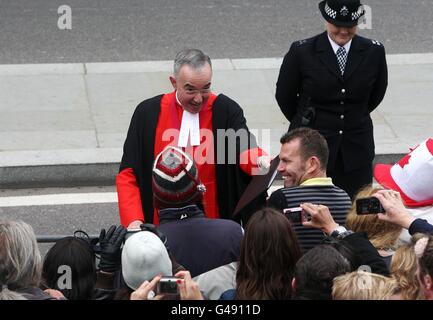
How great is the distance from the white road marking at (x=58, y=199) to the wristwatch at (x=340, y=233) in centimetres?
404

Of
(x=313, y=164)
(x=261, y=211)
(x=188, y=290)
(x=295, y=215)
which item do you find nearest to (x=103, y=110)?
(x=313, y=164)

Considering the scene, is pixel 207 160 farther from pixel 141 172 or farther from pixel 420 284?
pixel 420 284

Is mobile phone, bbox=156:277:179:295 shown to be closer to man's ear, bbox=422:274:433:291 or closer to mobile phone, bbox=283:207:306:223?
man's ear, bbox=422:274:433:291

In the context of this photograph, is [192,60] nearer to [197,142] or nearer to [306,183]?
[197,142]

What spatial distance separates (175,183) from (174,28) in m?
7.60

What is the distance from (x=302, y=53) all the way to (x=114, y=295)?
278 cm

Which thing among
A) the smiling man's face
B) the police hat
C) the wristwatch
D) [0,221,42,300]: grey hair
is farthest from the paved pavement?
[0,221,42,300]: grey hair

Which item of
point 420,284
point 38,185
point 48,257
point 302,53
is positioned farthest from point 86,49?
point 420,284

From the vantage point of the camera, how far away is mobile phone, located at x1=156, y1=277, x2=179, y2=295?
14.6 ft

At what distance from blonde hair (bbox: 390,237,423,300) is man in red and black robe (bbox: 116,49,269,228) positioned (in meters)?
1.62

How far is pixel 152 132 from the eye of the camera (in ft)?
20.6

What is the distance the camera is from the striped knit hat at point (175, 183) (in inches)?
204

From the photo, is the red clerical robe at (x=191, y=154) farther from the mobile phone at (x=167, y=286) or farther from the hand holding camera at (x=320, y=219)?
the mobile phone at (x=167, y=286)

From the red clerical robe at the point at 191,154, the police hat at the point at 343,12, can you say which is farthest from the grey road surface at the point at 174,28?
the red clerical robe at the point at 191,154
